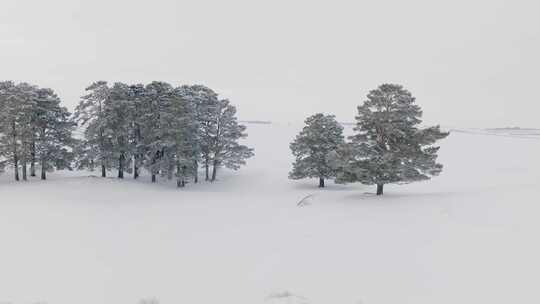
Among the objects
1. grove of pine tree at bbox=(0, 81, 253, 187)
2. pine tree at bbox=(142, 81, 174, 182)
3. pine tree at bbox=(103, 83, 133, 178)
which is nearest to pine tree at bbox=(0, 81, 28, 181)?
grove of pine tree at bbox=(0, 81, 253, 187)

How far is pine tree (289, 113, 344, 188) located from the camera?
131ft

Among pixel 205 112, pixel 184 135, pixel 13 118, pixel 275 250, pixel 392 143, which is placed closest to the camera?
pixel 275 250

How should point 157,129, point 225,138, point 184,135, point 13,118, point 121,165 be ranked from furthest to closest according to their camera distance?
1. point 225,138
2. point 121,165
3. point 157,129
4. point 184,135
5. point 13,118

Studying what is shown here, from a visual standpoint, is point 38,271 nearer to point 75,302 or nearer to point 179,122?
point 75,302

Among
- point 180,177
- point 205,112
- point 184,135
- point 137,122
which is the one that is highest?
point 205,112

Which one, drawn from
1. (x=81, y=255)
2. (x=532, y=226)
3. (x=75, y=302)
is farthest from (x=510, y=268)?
(x=81, y=255)

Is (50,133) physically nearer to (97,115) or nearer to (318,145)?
(97,115)

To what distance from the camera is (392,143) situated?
26438 millimetres

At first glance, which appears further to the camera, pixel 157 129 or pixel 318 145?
pixel 318 145

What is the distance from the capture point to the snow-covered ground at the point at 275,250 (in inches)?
447

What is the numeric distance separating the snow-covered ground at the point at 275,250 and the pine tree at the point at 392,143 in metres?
1.91

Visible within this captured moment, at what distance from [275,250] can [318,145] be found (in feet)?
84.9

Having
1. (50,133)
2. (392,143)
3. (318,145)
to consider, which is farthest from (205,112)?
(392,143)

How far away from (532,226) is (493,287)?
245 inches
